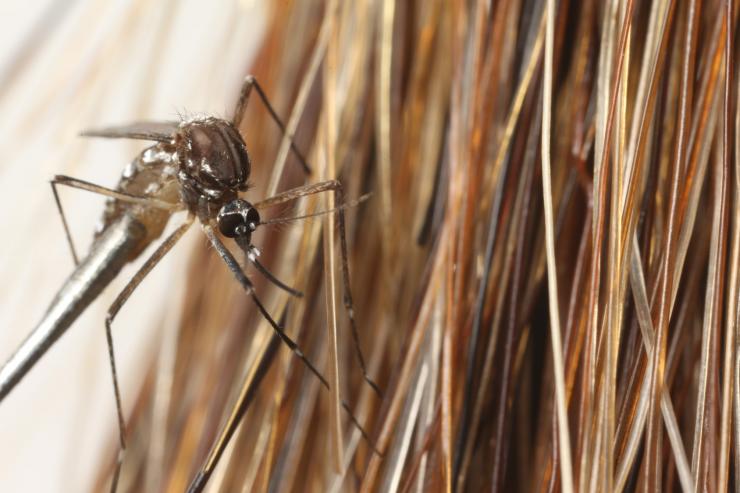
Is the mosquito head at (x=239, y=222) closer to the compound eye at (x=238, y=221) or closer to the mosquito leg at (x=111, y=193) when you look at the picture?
the compound eye at (x=238, y=221)

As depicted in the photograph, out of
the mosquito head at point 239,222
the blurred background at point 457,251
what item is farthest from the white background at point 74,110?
the mosquito head at point 239,222

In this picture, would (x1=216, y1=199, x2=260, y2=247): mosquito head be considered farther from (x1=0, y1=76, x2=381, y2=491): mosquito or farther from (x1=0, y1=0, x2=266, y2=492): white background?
(x1=0, y1=0, x2=266, y2=492): white background

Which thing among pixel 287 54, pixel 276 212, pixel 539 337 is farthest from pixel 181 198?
pixel 539 337

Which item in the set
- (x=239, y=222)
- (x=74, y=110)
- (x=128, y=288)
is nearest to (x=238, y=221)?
(x=239, y=222)

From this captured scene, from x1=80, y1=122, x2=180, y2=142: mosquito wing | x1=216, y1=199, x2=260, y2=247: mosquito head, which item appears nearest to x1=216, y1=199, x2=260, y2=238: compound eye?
x1=216, y1=199, x2=260, y2=247: mosquito head

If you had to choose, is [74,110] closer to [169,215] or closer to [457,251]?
[169,215]

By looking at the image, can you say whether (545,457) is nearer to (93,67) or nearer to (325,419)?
(325,419)
